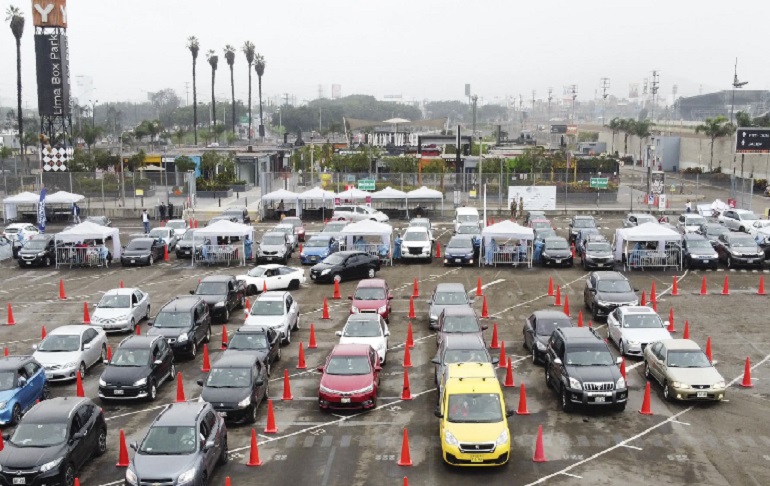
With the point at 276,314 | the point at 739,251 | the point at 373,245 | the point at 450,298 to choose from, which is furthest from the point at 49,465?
the point at 739,251

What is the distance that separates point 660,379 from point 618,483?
227 inches

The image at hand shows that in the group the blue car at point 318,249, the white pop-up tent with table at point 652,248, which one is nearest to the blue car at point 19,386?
the blue car at point 318,249

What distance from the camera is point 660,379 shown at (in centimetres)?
2028

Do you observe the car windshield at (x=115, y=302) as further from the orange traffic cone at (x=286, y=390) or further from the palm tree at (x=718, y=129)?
the palm tree at (x=718, y=129)

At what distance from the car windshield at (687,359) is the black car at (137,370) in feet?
40.3

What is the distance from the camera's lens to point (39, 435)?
15.4 m

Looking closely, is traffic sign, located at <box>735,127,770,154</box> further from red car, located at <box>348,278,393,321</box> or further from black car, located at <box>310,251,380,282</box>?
red car, located at <box>348,278,393,321</box>

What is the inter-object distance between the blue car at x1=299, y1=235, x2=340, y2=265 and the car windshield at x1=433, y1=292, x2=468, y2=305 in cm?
1288

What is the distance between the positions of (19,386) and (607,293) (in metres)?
18.0

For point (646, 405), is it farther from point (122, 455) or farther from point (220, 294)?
point (220, 294)

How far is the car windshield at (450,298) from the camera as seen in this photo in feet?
87.7

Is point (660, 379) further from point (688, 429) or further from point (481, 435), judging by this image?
point (481, 435)

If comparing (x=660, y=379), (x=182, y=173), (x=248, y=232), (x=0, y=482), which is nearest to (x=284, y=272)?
(x=248, y=232)

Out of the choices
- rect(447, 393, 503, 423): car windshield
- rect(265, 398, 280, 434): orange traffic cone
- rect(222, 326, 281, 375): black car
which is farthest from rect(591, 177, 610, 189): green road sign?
rect(265, 398, 280, 434): orange traffic cone
